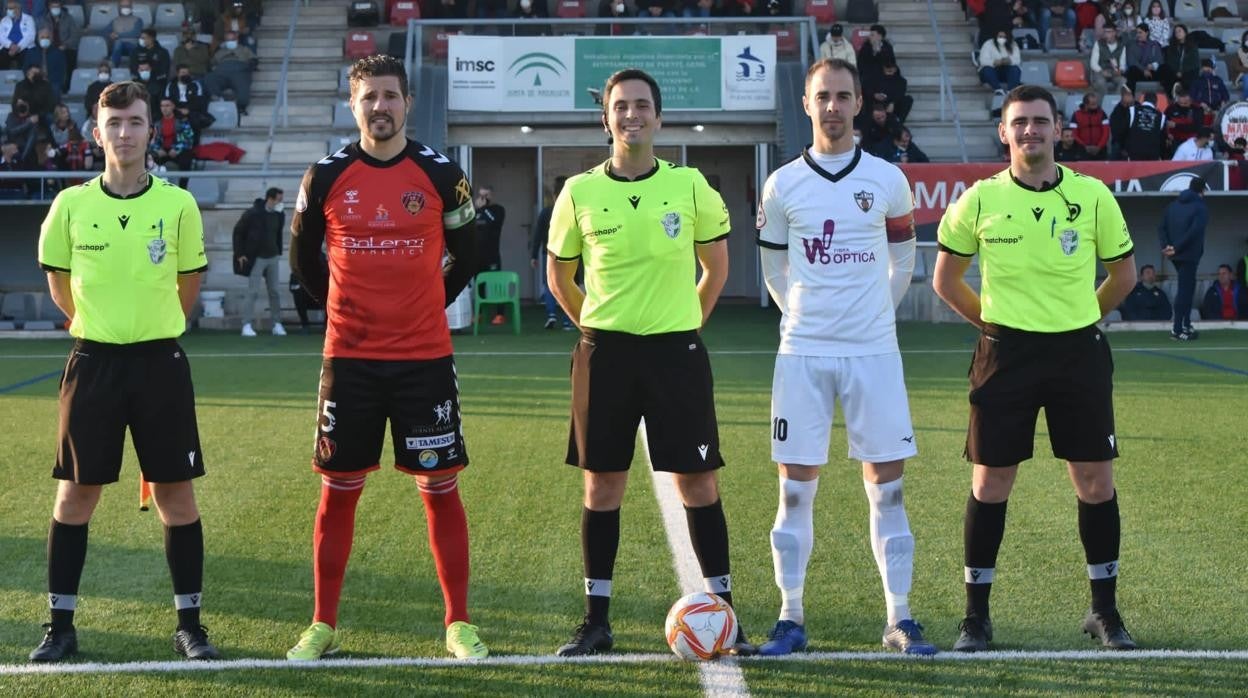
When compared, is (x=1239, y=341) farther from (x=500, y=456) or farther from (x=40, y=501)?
(x=40, y=501)

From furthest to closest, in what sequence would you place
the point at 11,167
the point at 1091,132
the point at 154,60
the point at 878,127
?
the point at 154,60, the point at 878,127, the point at 1091,132, the point at 11,167

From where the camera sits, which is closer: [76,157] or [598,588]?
[598,588]

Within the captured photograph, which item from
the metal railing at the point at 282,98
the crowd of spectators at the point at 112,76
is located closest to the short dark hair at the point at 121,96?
the crowd of spectators at the point at 112,76

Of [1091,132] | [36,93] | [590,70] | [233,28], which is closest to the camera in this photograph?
[1091,132]

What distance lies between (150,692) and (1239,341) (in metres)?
15.2

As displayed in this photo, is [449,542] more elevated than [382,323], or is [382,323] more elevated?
[382,323]

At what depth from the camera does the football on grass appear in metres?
4.99

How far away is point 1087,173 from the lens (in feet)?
67.4

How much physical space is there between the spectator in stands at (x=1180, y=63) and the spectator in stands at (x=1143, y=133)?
2638 mm

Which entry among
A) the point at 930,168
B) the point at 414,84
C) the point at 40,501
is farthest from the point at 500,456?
the point at 414,84

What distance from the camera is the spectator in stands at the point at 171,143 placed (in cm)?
2241

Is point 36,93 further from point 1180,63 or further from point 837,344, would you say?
point 837,344

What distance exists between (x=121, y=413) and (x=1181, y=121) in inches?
804

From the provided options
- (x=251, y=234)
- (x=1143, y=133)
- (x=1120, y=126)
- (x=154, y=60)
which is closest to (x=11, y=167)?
(x=154, y=60)
